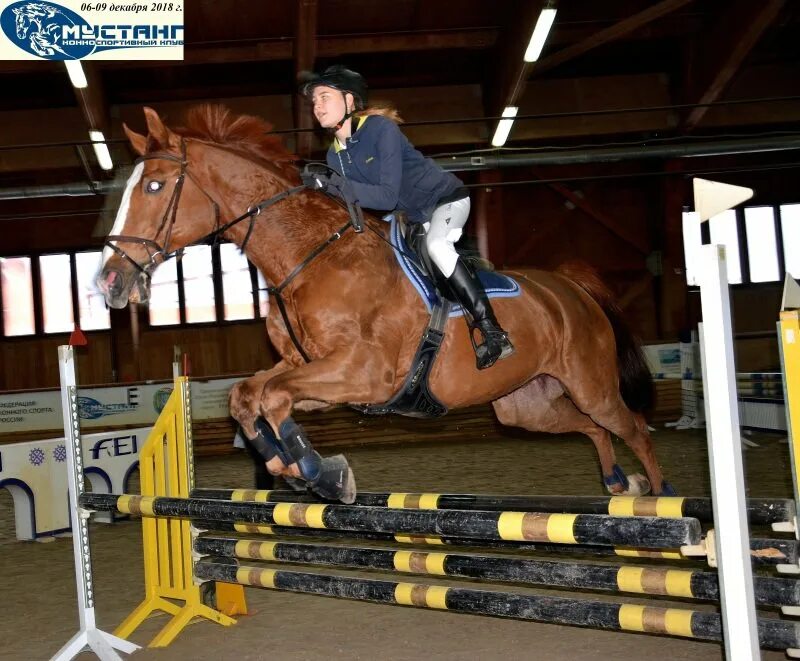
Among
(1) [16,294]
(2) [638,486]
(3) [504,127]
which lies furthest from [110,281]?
(1) [16,294]

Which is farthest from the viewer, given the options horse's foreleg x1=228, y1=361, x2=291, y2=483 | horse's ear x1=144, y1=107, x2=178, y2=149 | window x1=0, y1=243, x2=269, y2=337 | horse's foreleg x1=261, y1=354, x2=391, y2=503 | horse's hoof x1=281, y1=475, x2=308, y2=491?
window x1=0, y1=243, x2=269, y2=337

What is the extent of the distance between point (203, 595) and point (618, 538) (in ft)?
8.05

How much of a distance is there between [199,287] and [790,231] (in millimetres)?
10317

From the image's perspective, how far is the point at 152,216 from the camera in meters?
2.90

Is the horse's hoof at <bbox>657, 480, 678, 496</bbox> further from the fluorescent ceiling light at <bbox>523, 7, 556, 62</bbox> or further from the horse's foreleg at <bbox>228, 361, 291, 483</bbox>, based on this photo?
the fluorescent ceiling light at <bbox>523, 7, 556, 62</bbox>

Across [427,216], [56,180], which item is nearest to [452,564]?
[427,216]

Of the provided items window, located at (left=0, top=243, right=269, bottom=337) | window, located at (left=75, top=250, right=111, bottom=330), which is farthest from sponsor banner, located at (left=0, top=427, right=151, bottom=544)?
window, located at (left=75, top=250, right=111, bottom=330)

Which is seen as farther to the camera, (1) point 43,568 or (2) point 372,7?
(2) point 372,7

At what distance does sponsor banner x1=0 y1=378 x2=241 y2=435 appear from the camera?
1004cm

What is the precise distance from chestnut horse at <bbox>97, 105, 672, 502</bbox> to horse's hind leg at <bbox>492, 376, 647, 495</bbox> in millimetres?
422

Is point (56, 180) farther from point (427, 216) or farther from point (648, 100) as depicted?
point (427, 216)

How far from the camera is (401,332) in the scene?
3127 millimetres

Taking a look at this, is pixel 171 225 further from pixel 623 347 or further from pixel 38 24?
pixel 38 24

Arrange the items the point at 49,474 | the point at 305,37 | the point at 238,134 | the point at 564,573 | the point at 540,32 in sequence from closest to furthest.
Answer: the point at 564,573, the point at 238,134, the point at 49,474, the point at 540,32, the point at 305,37
